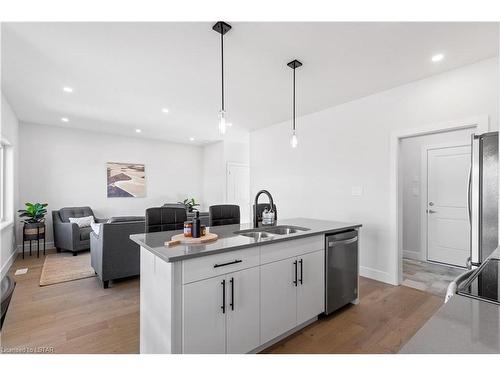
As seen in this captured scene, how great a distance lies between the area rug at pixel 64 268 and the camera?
3483 mm

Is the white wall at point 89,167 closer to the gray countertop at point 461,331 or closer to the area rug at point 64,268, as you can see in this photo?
the area rug at point 64,268

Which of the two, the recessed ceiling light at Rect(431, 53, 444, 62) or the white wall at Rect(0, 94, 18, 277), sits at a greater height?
the recessed ceiling light at Rect(431, 53, 444, 62)

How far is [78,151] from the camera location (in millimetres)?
5738

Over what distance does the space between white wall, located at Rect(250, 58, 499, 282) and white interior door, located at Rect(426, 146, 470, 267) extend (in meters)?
1.43

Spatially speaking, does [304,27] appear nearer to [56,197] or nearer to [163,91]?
[163,91]

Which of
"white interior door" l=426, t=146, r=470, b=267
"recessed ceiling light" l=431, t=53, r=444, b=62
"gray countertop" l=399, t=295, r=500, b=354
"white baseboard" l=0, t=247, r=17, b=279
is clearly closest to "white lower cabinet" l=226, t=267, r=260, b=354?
"gray countertop" l=399, t=295, r=500, b=354

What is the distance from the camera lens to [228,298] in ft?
5.40

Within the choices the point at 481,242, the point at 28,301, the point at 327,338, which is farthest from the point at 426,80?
the point at 28,301

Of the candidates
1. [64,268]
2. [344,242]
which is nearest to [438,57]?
[344,242]

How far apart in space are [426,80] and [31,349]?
15.9 feet

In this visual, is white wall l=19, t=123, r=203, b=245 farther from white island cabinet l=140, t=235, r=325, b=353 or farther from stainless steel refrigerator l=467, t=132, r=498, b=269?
stainless steel refrigerator l=467, t=132, r=498, b=269

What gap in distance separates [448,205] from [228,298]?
4.20 m

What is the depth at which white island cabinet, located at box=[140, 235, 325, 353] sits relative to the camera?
4.79 feet
